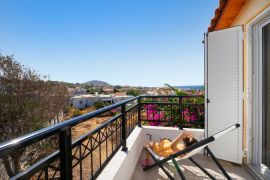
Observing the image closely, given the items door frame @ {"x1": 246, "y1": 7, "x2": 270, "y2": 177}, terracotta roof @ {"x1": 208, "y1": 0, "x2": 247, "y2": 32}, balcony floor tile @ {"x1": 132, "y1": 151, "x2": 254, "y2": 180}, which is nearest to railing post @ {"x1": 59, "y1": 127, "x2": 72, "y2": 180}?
balcony floor tile @ {"x1": 132, "y1": 151, "x2": 254, "y2": 180}

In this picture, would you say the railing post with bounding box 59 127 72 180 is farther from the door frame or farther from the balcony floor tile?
the door frame

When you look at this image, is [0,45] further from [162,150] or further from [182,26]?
[162,150]

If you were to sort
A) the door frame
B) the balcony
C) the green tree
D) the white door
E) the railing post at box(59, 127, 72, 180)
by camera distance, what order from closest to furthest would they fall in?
the balcony
the railing post at box(59, 127, 72, 180)
the door frame
the white door
the green tree

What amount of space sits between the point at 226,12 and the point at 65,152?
10.6ft

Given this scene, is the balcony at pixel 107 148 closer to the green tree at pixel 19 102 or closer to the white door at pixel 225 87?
the white door at pixel 225 87

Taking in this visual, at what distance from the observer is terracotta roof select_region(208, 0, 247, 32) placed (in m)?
2.69

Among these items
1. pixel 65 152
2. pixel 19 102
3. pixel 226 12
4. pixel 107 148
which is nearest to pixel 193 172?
pixel 107 148

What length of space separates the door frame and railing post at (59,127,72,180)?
9.14ft

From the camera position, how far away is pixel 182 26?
7.48 metres

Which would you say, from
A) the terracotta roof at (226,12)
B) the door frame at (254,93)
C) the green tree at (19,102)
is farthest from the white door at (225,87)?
the green tree at (19,102)

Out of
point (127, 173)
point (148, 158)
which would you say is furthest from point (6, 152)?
point (148, 158)

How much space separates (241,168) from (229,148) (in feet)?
1.15

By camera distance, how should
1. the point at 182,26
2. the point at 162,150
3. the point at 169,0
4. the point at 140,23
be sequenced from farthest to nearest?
the point at 140,23
the point at 182,26
the point at 169,0
the point at 162,150

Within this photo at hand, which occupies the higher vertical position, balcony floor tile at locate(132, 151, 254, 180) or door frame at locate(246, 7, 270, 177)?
door frame at locate(246, 7, 270, 177)
